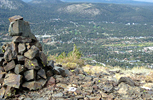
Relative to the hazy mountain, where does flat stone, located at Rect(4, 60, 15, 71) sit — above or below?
below

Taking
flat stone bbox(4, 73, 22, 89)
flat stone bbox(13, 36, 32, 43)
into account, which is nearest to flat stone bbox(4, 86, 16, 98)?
flat stone bbox(4, 73, 22, 89)

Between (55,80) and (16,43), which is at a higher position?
(16,43)

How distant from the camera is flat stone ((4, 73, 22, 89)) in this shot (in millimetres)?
7377

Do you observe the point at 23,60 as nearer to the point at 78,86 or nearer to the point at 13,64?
the point at 13,64

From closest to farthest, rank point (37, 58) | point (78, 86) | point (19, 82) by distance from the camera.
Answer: point (19, 82)
point (78, 86)
point (37, 58)

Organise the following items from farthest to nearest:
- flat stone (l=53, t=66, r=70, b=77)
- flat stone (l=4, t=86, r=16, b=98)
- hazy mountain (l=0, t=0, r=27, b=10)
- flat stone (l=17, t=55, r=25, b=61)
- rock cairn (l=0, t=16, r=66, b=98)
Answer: hazy mountain (l=0, t=0, r=27, b=10) < flat stone (l=53, t=66, r=70, b=77) < flat stone (l=17, t=55, r=25, b=61) < rock cairn (l=0, t=16, r=66, b=98) < flat stone (l=4, t=86, r=16, b=98)

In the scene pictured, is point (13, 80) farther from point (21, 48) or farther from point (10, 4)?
point (10, 4)

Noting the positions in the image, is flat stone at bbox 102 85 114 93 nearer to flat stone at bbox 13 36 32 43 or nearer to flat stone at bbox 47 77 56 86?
flat stone at bbox 47 77 56 86

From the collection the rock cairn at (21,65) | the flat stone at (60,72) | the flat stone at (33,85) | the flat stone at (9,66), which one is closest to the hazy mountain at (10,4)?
the rock cairn at (21,65)

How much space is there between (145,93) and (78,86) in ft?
10.2

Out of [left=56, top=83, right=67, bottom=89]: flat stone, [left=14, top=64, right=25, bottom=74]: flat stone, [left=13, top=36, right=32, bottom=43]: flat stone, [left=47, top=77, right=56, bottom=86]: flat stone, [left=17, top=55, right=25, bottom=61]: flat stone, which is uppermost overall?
[left=13, top=36, right=32, bottom=43]: flat stone

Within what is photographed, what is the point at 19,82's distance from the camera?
7.43 metres

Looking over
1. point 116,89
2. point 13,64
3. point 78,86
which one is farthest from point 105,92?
point 13,64

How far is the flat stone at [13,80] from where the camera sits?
738 cm
